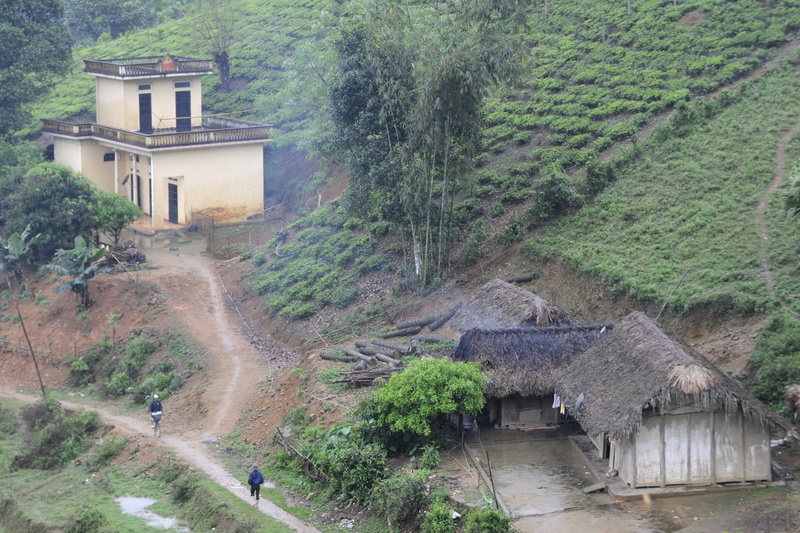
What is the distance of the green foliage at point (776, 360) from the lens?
19.0 m

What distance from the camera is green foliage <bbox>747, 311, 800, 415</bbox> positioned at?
62.2ft

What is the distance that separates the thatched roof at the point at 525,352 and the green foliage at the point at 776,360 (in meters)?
3.40

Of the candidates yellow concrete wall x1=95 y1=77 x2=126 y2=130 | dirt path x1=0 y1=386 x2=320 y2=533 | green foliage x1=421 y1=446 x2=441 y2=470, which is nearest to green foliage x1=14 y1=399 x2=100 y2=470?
dirt path x1=0 y1=386 x2=320 y2=533

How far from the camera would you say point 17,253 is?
112ft

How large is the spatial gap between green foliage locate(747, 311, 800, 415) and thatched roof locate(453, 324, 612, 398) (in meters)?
3.40

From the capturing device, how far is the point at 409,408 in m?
19.7

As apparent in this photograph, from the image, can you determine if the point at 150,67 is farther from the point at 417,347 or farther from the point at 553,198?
the point at 417,347

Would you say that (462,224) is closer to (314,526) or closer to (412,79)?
(412,79)

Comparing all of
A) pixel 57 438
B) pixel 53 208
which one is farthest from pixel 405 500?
pixel 53 208

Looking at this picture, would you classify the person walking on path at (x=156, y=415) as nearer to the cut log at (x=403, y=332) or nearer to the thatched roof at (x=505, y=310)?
the cut log at (x=403, y=332)

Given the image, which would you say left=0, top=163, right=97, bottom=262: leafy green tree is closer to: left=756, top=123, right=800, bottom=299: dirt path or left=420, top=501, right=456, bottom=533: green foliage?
left=420, top=501, right=456, bottom=533: green foliage

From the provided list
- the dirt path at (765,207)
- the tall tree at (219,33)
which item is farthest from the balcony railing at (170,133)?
the dirt path at (765,207)

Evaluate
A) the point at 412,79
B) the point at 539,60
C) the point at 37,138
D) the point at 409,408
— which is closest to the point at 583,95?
the point at 539,60

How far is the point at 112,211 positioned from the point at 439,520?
2389cm
